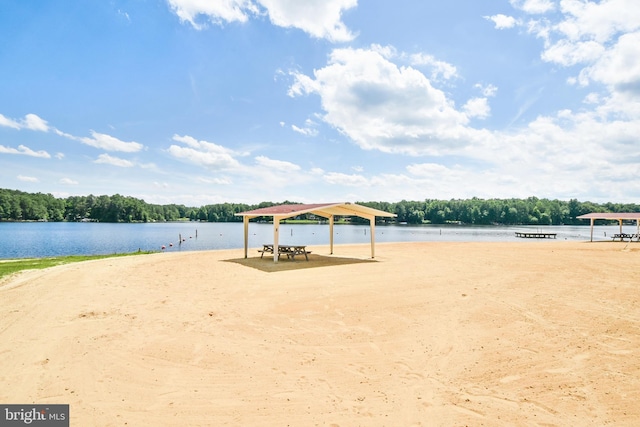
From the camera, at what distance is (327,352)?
5.59m

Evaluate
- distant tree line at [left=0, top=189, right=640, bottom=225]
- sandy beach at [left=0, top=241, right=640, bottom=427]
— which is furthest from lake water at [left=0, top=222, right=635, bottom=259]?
distant tree line at [left=0, top=189, right=640, bottom=225]

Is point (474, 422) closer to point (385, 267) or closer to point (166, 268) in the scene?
point (385, 267)

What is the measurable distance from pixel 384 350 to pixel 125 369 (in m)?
4.06

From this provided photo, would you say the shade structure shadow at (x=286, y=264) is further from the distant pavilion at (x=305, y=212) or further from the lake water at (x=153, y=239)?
the lake water at (x=153, y=239)

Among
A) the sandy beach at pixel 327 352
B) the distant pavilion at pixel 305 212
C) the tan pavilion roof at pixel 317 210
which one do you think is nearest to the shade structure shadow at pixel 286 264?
the distant pavilion at pixel 305 212

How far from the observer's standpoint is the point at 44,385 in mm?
4422

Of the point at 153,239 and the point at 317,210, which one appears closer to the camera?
the point at 317,210

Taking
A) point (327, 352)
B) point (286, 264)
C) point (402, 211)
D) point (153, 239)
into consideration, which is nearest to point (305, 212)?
point (286, 264)

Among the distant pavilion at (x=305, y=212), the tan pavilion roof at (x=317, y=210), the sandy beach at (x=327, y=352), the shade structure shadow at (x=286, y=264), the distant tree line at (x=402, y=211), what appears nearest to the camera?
the sandy beach at (x=327, y=352)

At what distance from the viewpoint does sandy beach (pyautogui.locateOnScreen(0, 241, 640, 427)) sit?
3949 millimetres

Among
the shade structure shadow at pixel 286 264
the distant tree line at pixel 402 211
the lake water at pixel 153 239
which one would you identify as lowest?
the lake water at pixel 153 239

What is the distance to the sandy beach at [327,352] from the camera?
13.0ft

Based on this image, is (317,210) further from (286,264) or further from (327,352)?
(327,352)

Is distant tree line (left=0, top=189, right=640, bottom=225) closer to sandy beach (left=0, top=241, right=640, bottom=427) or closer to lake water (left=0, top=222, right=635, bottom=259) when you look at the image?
lake water (left=0, top=222, right=635, bottom=259)
